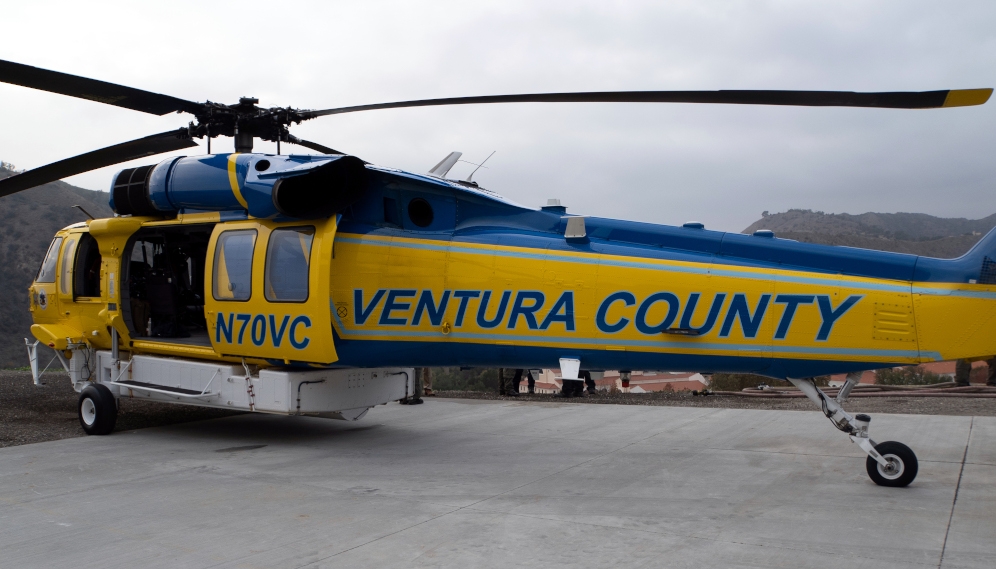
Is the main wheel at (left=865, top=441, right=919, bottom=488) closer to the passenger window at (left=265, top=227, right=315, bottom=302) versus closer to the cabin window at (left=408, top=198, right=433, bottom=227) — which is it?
the cabin window at (left=408, top=198, right=433, bottom=227)

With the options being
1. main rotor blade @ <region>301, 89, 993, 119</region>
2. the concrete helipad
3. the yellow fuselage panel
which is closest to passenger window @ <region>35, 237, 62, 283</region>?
the concrete helipad

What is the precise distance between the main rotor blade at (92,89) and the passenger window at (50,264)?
12.5 ft

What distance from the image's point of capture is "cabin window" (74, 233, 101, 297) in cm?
1054

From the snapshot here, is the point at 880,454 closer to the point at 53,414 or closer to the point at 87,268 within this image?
the point at 87,268

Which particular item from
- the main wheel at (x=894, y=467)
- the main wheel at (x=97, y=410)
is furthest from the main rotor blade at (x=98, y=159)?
the main wheel at (x=894, y=467)

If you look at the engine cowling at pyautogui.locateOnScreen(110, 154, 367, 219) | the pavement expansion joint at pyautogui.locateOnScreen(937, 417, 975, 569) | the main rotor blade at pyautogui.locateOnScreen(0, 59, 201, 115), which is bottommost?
the pavement expansion joint at pyautogui.locateOnScreen(937, 417, 975, 569)

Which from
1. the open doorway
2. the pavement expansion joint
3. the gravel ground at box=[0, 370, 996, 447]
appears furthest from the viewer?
the open doorway

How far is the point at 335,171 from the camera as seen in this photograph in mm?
7785

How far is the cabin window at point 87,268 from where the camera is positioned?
10539 mm

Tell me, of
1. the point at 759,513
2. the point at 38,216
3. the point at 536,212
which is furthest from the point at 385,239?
the point at 38,216

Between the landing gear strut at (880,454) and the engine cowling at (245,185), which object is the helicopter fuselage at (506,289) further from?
the landing gear strut at (880,454)

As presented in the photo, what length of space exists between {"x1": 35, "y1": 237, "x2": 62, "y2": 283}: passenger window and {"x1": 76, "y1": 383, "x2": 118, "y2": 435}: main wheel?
2.38 m

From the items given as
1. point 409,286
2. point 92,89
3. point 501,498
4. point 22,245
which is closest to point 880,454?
point 501,498

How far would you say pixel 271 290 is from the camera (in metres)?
8.25
